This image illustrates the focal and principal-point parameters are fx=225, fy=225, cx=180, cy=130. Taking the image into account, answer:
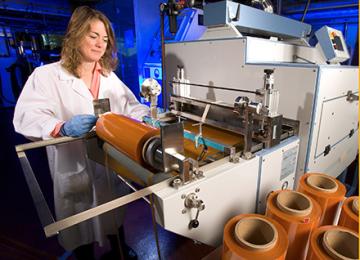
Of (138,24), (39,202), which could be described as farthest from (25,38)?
(39,202)

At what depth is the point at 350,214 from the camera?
0.70 m

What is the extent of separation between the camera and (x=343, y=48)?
1.39 m

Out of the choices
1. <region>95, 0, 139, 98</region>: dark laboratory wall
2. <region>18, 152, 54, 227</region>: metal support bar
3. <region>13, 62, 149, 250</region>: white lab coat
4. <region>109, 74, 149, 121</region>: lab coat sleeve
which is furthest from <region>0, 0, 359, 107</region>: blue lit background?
<region>18, 152, 54, 227</region>: metal support bar

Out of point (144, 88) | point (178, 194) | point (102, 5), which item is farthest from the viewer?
point (102, 5)

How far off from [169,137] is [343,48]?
4.58 ft

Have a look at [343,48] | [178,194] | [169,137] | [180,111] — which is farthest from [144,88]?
[343,48]

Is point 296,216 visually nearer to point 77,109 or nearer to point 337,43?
point 77,109

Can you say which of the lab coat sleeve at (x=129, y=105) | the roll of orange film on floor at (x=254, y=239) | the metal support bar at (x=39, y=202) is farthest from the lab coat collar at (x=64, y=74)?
the roll of orange film on floor at (x=254, y=239)

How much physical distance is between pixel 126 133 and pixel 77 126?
0.32 meters

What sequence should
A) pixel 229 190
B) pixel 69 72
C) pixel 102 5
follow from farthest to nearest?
pixel 102 5, pixel 69 72, pixel 229 190

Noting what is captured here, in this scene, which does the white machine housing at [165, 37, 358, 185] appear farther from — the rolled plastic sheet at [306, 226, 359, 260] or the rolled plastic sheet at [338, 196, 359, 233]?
the rolled plastic sheet at [306, 226, 359, 260]

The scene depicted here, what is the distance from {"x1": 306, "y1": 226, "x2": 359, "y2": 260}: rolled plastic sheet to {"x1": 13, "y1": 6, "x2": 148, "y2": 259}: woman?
0.92m

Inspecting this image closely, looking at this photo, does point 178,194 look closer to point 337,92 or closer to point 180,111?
point 180,111

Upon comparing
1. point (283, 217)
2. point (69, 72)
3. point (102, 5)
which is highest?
point (102, 5)
